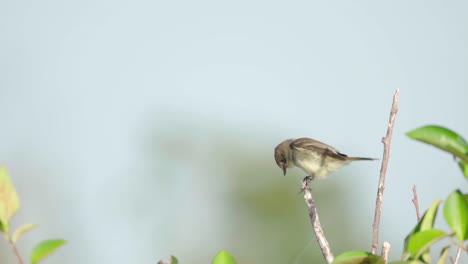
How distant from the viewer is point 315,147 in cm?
413

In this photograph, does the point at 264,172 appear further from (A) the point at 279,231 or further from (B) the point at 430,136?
(B) the point at 430,136

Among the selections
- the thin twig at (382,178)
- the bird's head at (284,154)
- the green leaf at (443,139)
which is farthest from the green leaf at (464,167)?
the bird's head at (284,154)

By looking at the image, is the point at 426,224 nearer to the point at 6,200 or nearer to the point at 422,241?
the point at 422,241

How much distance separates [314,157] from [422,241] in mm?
3470

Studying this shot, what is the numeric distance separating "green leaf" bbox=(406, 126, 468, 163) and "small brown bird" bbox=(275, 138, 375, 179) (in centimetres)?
290

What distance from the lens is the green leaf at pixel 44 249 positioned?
31.4 inches

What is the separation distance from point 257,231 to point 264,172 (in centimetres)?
77

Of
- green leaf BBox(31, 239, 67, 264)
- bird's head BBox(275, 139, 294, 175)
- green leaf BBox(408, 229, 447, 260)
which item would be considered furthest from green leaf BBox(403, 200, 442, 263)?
bird's head BBox(275, 139, 294, 175)

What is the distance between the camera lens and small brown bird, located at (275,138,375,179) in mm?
3891

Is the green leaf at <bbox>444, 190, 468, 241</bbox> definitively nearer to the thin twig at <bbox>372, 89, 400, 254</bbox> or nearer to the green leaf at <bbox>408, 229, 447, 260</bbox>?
the green leaf at <bbox>408, 229, 447, 260</bbox>

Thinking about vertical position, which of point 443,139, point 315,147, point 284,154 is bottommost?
point 284,154

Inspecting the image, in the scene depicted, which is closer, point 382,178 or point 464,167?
point 464,167

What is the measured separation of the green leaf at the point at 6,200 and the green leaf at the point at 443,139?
46 cm

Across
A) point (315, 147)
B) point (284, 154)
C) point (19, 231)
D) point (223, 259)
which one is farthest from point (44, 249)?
point (284, 154)
